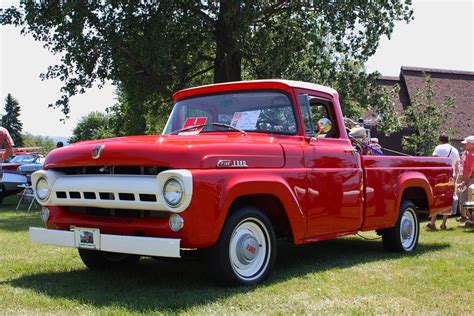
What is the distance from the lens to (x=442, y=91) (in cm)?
3550

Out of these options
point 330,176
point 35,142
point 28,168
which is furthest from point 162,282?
point 35,142

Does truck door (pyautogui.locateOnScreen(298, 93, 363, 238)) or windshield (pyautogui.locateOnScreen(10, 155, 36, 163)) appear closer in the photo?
truck door (pyautogui.locateOnScreen(298, 93, 363, 238))

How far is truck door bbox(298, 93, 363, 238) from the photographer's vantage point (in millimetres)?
6004

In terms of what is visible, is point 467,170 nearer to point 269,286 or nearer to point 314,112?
point 314,112

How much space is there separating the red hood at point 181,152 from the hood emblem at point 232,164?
0.03 meters

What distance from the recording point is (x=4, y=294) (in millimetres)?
5074

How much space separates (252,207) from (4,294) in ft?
7.75

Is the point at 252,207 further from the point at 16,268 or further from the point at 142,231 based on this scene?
the point at 16,268

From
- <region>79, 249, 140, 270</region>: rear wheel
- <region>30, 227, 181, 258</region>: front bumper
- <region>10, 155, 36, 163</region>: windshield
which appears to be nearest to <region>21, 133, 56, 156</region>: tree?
<region>10, 155, 36, 163</region>: windshield

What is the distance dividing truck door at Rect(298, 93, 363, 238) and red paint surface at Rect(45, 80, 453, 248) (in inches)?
0.5

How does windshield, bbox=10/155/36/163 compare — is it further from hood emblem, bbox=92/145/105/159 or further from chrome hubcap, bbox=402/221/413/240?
hood emblem, bbox=92/145/105/159

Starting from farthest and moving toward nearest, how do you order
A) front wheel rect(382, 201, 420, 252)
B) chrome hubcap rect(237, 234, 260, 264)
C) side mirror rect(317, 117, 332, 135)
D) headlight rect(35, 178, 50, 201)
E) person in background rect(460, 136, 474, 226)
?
person in background rect(460, 136, 474, 226)
front wheel rect(382, 201, 420, 252)
side mirror rect(317, 117, 332, 135)
headlight rect(35, 178, 50, 201)
chrome hubcap rect(237, 234, 260, 264)

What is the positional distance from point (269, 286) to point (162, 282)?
1.06 metres

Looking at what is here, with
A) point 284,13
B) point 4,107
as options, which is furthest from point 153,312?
point 4,107
